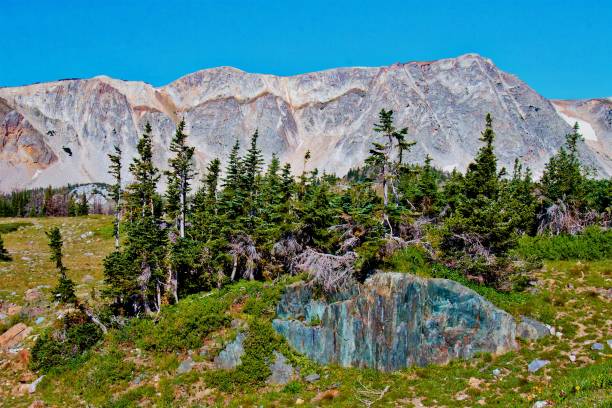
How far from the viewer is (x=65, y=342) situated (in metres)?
25.9

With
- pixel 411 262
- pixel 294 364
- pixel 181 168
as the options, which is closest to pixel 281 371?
pixel 294 364

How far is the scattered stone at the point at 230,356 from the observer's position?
2358 centimetres

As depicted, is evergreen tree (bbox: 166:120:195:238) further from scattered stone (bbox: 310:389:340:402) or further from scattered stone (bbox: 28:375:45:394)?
scattered stone (bbox: 310:389:340:402)

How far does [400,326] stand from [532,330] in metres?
6.23

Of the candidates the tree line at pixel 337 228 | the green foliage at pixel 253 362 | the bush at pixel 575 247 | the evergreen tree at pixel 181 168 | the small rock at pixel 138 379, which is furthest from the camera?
the evergreen tree at pixel 181 168

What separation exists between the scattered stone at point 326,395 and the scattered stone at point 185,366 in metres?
7.24

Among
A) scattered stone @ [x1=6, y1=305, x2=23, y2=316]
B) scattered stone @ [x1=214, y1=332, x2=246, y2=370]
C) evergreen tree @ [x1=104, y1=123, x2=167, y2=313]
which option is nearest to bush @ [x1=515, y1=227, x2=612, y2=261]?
scattered stone @ [x1=214, y1=332, x2=246, y2=370]

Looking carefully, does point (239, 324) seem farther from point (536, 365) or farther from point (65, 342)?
point (536, 365)

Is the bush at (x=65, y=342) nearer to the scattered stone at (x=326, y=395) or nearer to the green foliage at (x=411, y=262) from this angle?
the scattered stone at (x=326, y=395)

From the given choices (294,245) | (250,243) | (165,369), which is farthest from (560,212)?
(165,369)

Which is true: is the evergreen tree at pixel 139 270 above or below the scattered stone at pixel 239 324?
above

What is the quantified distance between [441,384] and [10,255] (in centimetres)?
4597

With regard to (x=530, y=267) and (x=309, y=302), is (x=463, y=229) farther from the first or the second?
(x=309, y=302)

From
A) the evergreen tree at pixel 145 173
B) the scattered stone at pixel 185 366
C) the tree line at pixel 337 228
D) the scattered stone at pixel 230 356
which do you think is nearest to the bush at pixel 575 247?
the tree line at pixel 337 228
